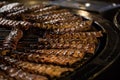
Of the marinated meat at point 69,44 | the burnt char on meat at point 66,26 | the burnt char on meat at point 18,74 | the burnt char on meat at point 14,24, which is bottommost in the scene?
the burnt char on meat at point 18,74

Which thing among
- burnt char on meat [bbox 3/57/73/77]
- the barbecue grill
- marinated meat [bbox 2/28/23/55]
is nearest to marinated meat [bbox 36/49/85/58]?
the barbecue grill

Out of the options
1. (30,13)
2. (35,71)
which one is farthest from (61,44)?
(30,13)

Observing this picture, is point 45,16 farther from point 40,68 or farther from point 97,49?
point 40,68

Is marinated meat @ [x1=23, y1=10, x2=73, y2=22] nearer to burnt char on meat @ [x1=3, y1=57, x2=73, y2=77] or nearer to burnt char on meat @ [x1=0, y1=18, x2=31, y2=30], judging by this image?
burnt char on meat @ [x1=0, y1=18, x2=31, y2=30]

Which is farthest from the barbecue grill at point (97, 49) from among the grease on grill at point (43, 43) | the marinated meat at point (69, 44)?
the marinated meat at point (69, 44)

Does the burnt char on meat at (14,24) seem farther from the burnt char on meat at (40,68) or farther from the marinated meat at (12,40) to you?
the burnt char on meat at (40,68)

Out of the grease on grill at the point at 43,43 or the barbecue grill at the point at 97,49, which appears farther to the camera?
the grease on grill at the point at 43,43
